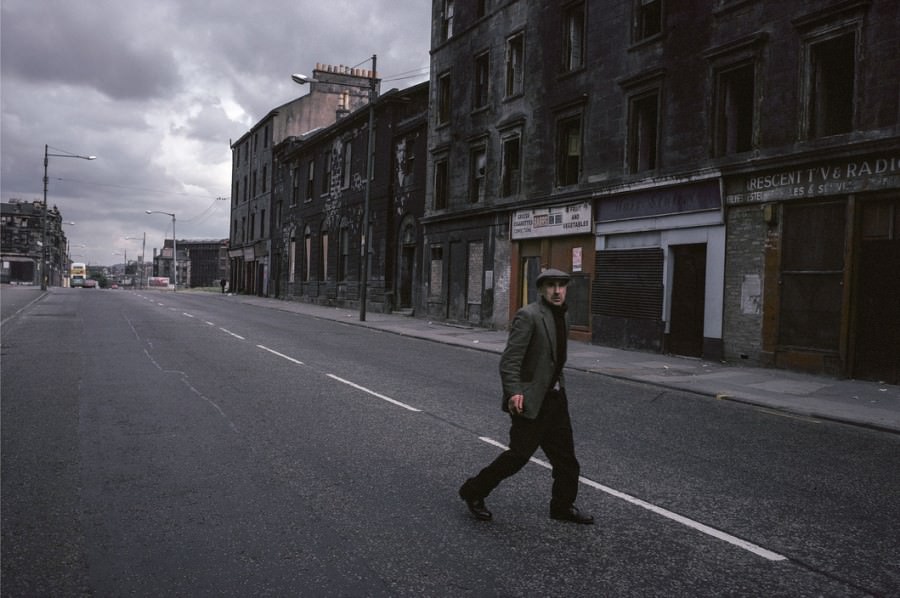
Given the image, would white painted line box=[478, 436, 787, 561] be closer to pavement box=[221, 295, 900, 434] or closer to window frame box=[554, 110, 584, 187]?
pavement box=[221, 295, 900, 434]

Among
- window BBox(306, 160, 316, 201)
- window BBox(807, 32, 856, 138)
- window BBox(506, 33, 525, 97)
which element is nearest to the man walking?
window BBox(807, 32, 856, 138)

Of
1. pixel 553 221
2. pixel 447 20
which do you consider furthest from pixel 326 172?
pixel 553 221

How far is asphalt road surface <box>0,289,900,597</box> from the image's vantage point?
3855 mm

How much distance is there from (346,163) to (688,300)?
25.9 metres

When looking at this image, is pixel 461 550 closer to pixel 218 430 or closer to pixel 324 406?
pixel 218 430

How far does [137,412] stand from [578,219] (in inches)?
592

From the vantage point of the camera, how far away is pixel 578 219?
2073 centimetres

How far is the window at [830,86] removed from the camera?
14.0m

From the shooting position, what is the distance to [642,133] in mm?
18906

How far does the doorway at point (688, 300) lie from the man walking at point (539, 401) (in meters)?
12.9

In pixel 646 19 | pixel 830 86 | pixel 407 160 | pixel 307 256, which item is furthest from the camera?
pixel 307 256

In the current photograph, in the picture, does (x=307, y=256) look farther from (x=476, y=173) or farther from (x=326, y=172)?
(x=476, y=173)

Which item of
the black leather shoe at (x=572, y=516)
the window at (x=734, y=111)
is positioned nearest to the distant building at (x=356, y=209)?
the window at (x=734, y=111)

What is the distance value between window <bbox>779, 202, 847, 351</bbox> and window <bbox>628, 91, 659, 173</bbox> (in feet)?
16.1
